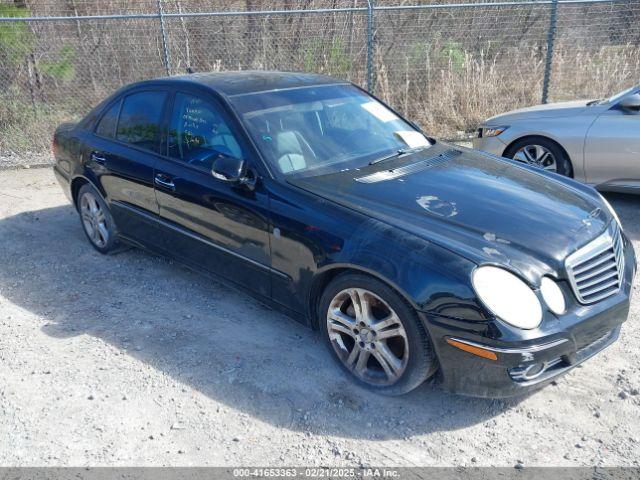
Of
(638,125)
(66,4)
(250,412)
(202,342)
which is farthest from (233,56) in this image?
(250,412)

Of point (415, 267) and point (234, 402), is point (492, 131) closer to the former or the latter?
point (415, 267)

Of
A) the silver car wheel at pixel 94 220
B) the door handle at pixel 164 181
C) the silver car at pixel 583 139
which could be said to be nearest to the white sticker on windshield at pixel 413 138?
the door handle at pixel 164 181

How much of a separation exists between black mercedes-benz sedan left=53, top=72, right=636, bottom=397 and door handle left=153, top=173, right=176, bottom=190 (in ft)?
0.04

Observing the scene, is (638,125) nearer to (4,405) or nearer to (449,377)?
(449,377)

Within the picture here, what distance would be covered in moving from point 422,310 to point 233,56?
9.02 m

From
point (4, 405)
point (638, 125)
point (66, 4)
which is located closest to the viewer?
point (4, 405)

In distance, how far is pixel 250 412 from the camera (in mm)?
3131

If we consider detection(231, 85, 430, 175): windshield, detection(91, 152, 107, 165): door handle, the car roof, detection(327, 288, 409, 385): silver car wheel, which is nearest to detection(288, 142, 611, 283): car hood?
detection(231, 85, 430, 175): windshield

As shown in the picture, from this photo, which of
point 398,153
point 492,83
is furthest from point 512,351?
point 492,83

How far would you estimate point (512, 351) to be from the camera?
2688 millimetres

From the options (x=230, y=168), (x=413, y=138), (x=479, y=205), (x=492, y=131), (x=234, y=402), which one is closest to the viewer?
(x=234, y=402)

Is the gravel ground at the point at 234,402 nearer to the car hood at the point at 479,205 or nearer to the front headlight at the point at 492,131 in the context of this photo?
the car hood at the point at 479,205

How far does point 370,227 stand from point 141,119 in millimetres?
2428

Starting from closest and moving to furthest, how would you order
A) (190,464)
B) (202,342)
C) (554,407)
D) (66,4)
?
1. (190,464)
2. (554,407)
3. (202,342)
4. (66,4)
